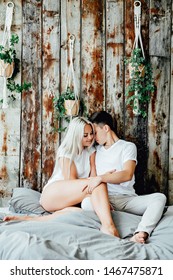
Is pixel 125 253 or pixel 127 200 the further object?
pixel 127 200

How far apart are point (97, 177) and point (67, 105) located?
82 cm

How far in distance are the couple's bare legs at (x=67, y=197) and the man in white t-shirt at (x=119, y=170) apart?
0.47ft

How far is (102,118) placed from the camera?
3.37 meters

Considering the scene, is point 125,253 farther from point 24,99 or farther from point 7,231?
point 24,99

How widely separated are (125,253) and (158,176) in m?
1.56

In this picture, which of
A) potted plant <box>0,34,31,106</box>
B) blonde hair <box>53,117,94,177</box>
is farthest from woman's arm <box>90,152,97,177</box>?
potted plant <box>0,34,31,106</box>

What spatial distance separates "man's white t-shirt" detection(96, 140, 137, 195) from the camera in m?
3.24

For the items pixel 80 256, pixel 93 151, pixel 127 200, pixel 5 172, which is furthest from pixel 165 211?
pixel 5 172

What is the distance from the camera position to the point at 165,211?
2955mm

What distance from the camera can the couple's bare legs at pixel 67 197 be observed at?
272 cm

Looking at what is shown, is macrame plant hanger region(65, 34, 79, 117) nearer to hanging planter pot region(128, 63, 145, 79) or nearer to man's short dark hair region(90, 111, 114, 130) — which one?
man's short dark hair region(90, 111, 114, 130)

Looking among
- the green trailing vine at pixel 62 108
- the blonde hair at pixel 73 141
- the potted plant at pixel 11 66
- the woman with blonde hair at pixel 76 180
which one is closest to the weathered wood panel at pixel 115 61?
the green trailing vine at pixel 62 108

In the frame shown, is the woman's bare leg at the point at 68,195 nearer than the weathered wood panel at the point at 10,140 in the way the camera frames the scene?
Yes

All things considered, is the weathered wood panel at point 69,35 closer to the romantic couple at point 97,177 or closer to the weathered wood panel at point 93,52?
the weathered wood panel at point 93,52
